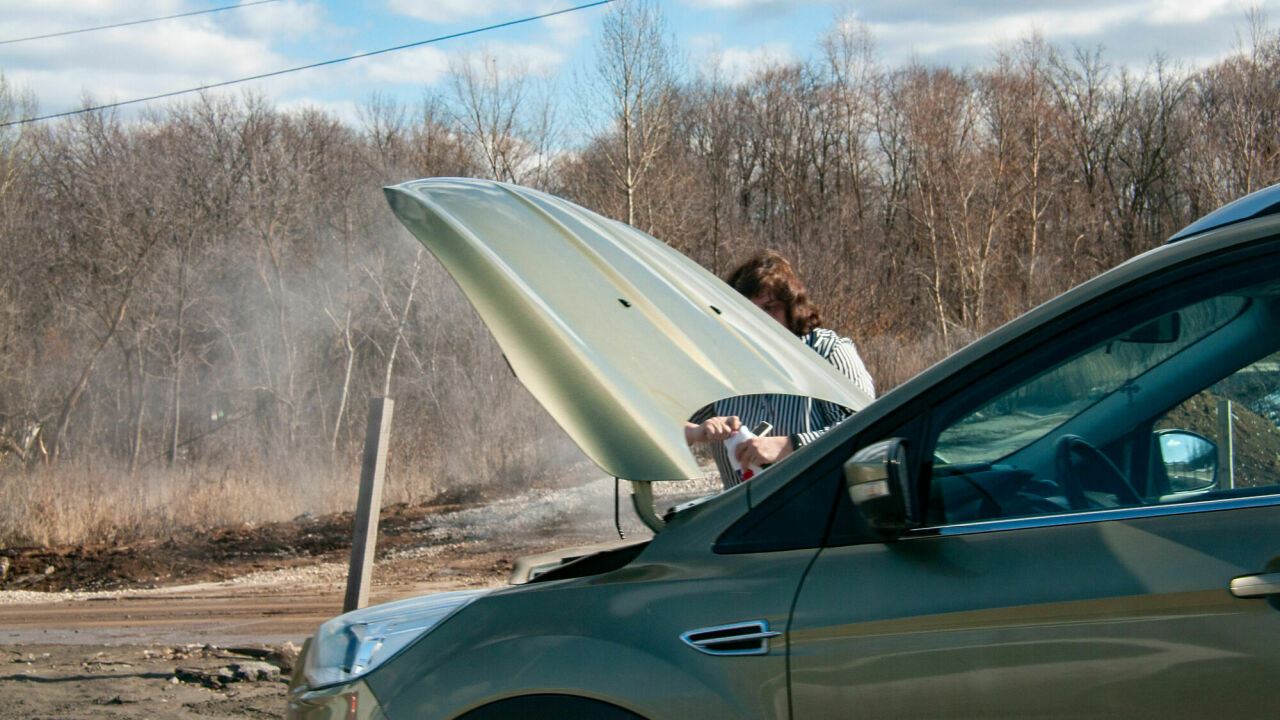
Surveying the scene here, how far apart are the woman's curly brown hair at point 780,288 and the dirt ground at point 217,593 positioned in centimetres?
321

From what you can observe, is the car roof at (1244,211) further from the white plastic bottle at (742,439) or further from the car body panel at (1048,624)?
the white plastic bottle at (742,439)

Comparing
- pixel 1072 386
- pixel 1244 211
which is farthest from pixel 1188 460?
pixel 1244 211

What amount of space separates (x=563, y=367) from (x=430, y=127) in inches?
1618

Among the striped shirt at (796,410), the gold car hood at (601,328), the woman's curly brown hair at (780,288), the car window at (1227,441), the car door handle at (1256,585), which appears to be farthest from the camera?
the woman's curly brown hair at (780,288)

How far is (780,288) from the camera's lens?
4289mm

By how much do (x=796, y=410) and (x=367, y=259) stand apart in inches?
1031

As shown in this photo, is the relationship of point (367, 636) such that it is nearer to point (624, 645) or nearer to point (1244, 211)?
point (624, 645)

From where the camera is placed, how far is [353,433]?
2634 cm

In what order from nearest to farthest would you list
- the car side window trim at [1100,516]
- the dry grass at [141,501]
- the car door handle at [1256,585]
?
1. the car door handle at [1256,585]
2. the car side window trim at [1100,516]
3. the dry grass at [141,501]

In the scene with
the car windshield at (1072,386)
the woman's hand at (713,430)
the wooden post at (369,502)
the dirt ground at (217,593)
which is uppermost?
the car windshield at (1072,386)

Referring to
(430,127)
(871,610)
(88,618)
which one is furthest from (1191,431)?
(430,127)

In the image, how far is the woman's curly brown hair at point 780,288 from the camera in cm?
429

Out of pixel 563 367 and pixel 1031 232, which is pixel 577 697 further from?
pixel 1031 232

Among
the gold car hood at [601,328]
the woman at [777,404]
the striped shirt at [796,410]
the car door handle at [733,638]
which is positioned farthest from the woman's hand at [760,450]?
the car door handle at [733,638]
